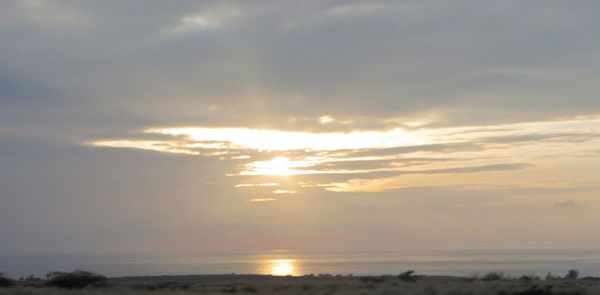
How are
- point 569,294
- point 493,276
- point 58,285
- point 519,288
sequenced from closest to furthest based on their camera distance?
point 569,294
point 519,288
point 58,285
point 493,276

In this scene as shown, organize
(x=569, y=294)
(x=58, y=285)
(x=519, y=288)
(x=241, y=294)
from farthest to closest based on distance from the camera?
1. (x=58, y=285)
2. (x=241, y=294)
3. (x=519, y=288)
4. (x=569, y=294)

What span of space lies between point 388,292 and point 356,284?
5.48 metres

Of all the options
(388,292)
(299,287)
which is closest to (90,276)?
(299,287)

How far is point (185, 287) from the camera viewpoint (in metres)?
34.0

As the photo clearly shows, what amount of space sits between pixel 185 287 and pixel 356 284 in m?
7.91

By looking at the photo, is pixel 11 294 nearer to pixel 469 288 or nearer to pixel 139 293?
pixel 139 293

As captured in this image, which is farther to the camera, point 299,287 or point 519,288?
point 299,287

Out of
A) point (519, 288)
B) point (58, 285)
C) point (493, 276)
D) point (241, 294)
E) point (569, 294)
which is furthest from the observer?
point (493, 276)

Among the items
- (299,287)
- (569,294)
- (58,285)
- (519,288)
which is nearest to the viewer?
(569,294)

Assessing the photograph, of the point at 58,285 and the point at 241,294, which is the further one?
the point at 58,285

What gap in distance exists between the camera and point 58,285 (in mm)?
→ 35219

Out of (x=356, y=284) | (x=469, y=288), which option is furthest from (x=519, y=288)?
(x=356, y=284)

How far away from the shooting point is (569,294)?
2461 centimetres

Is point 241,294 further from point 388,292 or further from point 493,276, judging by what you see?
point 493,276
